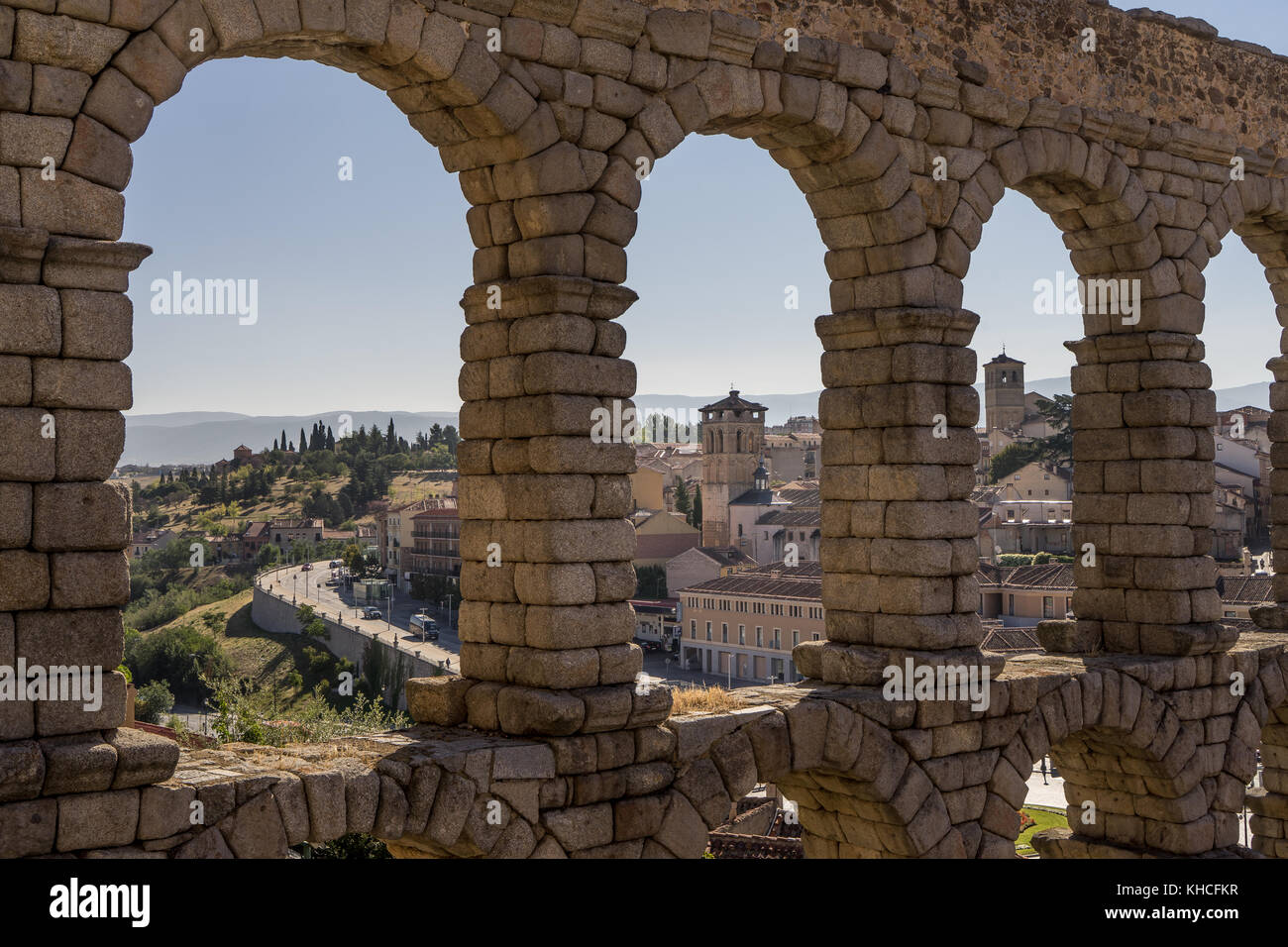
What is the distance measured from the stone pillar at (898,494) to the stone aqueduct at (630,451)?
0.10 feet

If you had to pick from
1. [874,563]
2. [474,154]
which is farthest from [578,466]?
[874,563]

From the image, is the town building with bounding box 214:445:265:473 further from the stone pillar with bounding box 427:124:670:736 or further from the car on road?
the stone pillar with bounding box 427:124:670:736

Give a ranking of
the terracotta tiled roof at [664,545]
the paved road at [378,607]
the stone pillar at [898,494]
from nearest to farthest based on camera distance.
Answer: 1. the stone pillar at [898,494]
2. the paved road at [378,607]
3. the terracotta tiled roof at [664,545]

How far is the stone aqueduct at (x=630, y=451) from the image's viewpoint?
7.08 m

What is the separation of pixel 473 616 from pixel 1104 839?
775 cm

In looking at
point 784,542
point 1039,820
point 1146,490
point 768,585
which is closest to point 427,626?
point 784,542

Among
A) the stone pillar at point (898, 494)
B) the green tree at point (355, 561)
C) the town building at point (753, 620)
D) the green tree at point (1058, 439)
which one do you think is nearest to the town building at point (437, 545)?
the green tree at point (355, 561)

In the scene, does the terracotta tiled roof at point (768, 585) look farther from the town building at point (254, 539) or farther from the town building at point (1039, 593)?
the town building at point (254, 539)

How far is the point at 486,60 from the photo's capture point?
349 inches

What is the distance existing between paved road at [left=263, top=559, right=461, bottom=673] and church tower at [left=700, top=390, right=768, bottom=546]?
38.9ft

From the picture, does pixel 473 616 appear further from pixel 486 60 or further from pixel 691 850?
pixel 486 60

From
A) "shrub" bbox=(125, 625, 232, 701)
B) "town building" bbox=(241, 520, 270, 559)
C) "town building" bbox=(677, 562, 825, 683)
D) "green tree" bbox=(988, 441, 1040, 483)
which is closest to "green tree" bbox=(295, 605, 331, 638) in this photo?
"shrub" bbox=(125, 625, 232, 701)

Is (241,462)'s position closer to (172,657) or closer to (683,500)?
(683,500)

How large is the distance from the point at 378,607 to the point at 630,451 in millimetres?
46956
